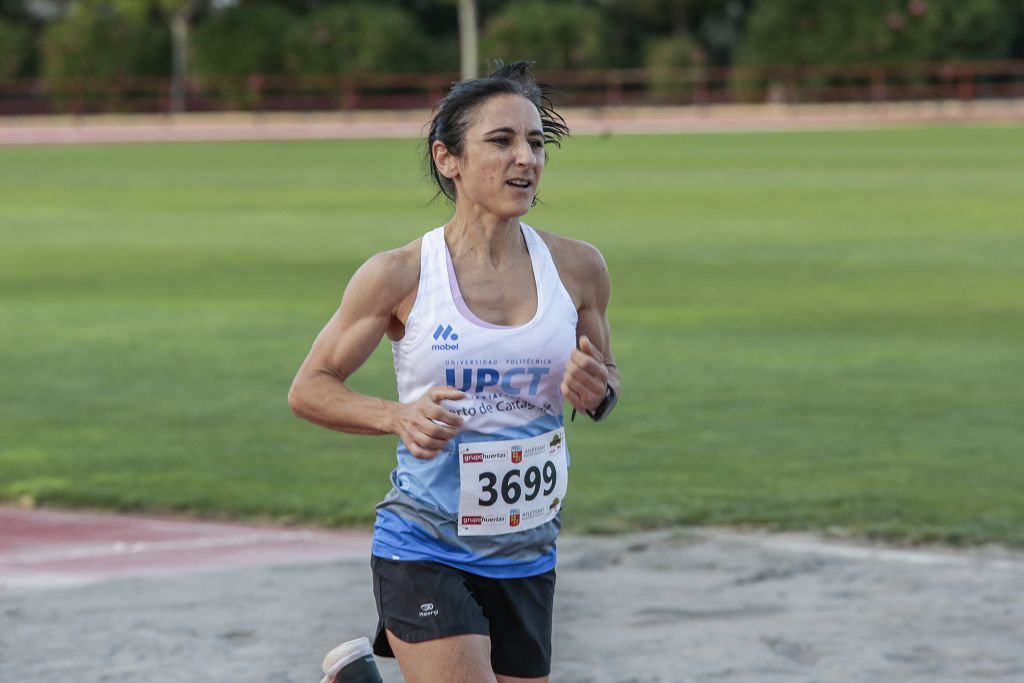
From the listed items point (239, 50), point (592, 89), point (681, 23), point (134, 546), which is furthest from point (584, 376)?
point (681, 23)

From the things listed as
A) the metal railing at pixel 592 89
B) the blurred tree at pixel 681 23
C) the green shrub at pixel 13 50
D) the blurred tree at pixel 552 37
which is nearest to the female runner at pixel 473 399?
the metal railing at pixel 592 89

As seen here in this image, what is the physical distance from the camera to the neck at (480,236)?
4914 millimetres

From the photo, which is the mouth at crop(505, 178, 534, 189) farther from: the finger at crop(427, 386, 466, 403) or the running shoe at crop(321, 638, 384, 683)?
the running shoe at crop(321, 638, 384, 683)

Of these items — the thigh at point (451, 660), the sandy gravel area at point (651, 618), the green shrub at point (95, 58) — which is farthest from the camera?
the green shrub at point (95, 58)

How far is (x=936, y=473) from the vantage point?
1047 centimetres

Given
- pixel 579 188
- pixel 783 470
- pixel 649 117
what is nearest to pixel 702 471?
pixel 783 470

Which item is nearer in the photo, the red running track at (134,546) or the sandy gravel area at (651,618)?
the sandy gravel area at (651,618)

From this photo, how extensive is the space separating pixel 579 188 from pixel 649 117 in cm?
2768

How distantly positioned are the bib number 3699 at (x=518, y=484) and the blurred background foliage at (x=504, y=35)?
56.3 m

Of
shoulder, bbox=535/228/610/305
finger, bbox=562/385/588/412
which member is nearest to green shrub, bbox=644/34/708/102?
shoulder, bbox=535/228/610/305

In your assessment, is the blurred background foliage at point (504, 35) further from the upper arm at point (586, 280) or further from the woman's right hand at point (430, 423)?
the woman's right hand at point (430, 423)

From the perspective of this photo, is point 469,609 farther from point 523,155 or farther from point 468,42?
point 468,42

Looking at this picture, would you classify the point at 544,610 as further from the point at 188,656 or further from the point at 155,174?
the point at 155,174

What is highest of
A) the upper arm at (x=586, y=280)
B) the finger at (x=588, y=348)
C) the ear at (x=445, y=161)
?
the ear at (x=445, y=161)
